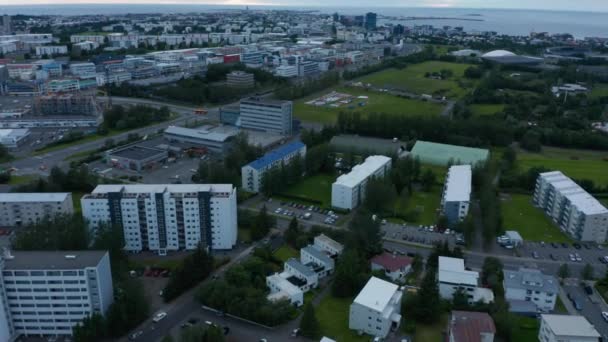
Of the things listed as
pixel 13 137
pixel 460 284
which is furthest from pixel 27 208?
pixel 460 284

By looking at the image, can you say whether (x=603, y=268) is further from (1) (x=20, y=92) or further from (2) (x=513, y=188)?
(1) (x=20, y=92)

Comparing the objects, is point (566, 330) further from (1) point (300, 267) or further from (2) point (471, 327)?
(1) point (300, 267)

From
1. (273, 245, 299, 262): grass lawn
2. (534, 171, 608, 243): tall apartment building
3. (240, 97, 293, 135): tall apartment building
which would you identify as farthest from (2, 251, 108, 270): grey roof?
(240, 97, 293, 135): tall apartment building

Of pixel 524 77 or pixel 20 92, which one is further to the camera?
pixel 524 77

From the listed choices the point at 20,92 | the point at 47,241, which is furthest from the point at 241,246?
the point at 20,92

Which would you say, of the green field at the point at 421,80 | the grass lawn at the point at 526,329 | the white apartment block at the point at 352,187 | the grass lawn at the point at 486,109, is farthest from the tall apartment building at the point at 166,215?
the green field at the point at 421,80

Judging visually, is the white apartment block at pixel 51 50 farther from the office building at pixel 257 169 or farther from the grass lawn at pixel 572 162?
the grass lawn at pixel 572 162
